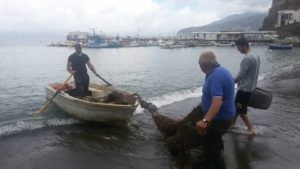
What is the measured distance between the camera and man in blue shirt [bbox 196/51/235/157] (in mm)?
5973

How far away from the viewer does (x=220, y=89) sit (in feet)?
19.6

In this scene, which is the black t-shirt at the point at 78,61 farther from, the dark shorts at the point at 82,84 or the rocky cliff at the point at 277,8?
the rocky cliff at the point at 277,8

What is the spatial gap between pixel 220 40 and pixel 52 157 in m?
150

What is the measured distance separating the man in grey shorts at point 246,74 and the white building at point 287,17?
470 ft

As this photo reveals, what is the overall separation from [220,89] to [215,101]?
8.9 inches

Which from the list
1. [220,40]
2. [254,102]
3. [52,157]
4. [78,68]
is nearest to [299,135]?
[254,102]

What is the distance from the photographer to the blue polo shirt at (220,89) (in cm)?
599

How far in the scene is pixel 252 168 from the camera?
25.0 feet

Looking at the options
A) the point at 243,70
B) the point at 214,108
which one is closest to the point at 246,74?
the point at 243,70

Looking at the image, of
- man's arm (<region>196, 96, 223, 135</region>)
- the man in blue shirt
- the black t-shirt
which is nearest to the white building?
the black t-shirt

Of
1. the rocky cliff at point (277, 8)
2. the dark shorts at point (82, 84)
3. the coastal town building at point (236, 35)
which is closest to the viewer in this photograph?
the dark shorts at point (82, 84)

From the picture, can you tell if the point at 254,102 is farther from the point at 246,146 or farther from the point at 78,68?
the point at 78,68

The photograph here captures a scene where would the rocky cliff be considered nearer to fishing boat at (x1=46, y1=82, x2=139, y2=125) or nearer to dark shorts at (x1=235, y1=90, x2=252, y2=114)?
fishing boat at (x1=46, y1=82, x2=139, y2=125)

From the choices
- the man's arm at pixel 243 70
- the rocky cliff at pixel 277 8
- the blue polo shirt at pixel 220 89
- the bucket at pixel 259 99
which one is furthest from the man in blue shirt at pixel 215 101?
the rocky cliff at pixel 277 8
